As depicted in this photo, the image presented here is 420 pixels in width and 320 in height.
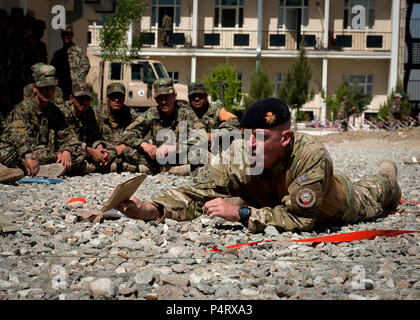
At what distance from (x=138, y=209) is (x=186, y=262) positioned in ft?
2.27

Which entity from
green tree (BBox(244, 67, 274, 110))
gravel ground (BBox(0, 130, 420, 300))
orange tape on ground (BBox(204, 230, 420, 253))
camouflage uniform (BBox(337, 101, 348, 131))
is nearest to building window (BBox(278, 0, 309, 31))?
green tree (BBox(244, 67, 274, 110))

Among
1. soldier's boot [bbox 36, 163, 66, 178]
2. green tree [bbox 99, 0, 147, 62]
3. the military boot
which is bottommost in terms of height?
soldier's boot [bbox 36, 163, 66, 178]

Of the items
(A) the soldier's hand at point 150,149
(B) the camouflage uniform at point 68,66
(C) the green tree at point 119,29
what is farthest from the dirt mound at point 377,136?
(A) the soldier's hand at point 150,149

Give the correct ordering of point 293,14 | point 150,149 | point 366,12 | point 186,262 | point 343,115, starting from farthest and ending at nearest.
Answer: point 293,14 < point 366,12 < point 343,115 < point 150,149 < point 186,262

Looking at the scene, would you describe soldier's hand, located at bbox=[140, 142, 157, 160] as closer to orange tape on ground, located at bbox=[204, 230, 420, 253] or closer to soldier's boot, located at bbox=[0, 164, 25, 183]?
soldier's boot, located at bbox=[0, 164, 25, 183]

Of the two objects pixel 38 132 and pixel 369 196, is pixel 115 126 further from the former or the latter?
pixel 369 196

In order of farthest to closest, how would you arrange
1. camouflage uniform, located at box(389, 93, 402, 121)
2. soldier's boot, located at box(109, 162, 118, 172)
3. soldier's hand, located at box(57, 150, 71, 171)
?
1. camouflage uniform, located at box(389, 93, 402, 121)
2. soldier's boot, located at box(109, 162, 118, 172)
3. soldier's hand, located at box(57, 150, 71, 171)

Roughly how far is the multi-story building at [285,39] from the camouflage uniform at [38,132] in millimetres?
18946

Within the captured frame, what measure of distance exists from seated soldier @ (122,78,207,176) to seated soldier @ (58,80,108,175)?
1.47 ft

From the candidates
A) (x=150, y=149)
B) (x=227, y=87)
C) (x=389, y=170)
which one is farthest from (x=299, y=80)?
(x=389, y=170)

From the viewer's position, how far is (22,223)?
4.01 meters

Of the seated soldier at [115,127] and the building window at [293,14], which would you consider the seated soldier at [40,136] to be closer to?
the seated soldier at [115,127]

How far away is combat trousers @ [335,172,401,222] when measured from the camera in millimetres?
4266

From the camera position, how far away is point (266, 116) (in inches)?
140
